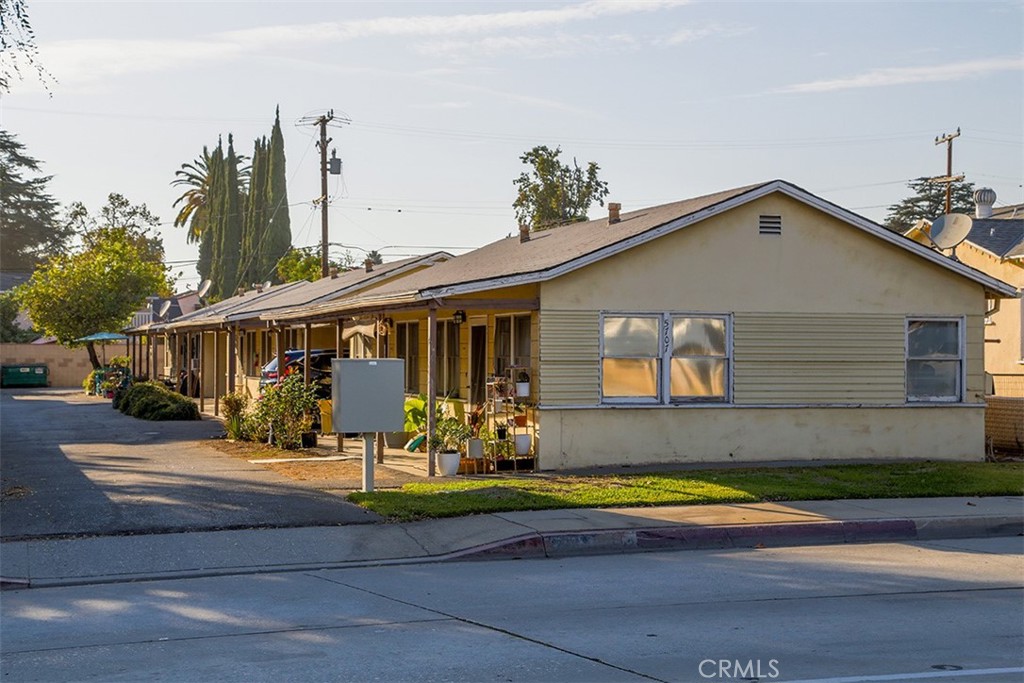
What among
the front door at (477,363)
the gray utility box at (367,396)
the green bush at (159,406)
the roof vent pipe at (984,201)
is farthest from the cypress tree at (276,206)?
the gray utility box at (367,396)

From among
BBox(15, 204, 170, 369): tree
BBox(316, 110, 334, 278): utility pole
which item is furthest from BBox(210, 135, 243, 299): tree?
BBox(316, 110, 334, 278): utility pole

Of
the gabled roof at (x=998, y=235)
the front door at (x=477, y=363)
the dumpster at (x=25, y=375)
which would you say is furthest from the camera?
the dumpster at (x=25, y=375)

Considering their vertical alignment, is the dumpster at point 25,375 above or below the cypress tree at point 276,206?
below

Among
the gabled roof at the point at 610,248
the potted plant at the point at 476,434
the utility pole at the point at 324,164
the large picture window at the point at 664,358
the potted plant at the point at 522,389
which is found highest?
the utility pole at the point at 324,164

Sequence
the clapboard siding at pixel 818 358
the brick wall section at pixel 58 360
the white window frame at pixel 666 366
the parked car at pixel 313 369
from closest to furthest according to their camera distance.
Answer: the white window frame at pixel 666 366, the clapboard siding at pixel 818 358, the parked car at pixel 313 369, the brick wall section at pixel 58 360

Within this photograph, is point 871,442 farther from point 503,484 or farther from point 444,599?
point 444,599

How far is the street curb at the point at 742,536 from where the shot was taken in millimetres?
12617

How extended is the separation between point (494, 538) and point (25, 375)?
52255 mm

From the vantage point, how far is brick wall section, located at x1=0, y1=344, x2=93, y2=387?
61903 mm

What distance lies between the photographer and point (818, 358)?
19.9 metres

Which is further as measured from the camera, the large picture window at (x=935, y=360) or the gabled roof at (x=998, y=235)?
the gabled roof at (x=998, y=235)

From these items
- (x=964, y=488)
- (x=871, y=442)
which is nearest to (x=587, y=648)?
(x=964, y=488)

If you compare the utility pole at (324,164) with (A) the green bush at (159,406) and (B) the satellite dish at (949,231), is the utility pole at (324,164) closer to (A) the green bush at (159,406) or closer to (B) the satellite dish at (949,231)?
(A) the green bush at (159,406)

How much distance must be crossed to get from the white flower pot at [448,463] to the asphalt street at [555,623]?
575 cm
